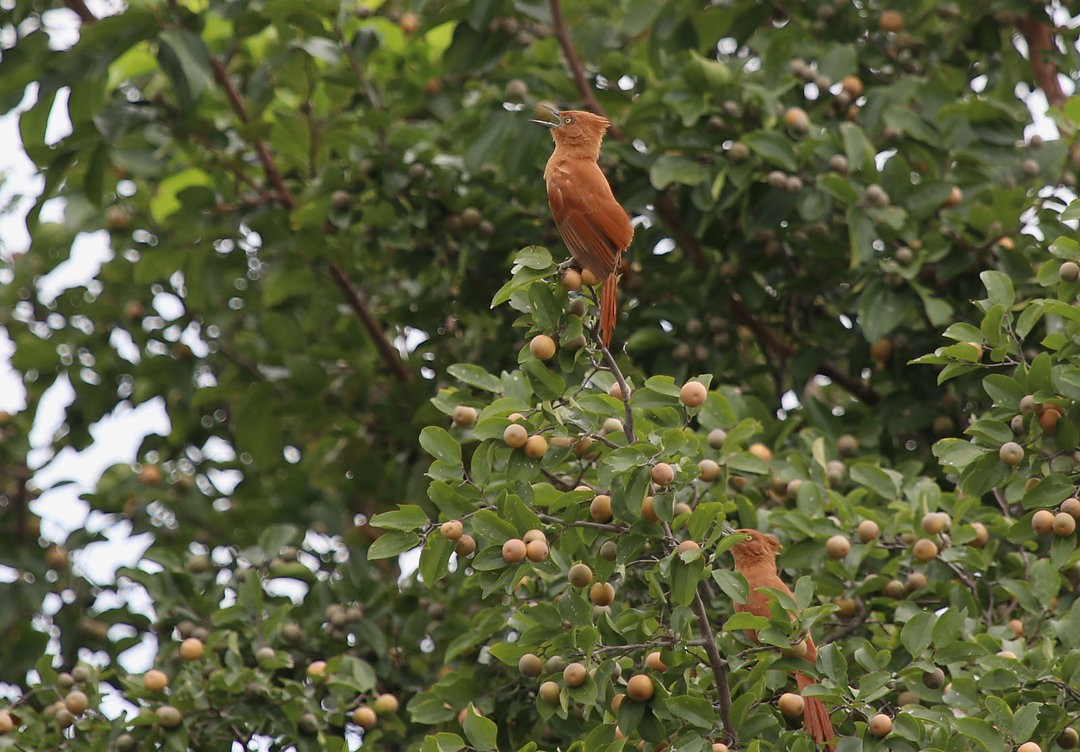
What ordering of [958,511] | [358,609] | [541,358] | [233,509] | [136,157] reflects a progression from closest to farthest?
[541,358] → [958,511] → [358,609] → [136,157] → [233,509]

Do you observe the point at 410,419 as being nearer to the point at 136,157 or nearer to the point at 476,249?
the point at 476,249

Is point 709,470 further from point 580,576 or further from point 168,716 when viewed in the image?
point 168,716

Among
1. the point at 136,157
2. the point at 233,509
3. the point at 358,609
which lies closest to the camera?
the point at 358,609

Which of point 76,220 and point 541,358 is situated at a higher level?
point 541,358

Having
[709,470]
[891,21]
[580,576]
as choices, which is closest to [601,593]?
[580,576]

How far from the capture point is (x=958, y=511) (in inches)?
128

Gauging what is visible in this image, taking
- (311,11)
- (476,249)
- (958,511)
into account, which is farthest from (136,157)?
(958,511)

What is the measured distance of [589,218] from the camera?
281 centimetres

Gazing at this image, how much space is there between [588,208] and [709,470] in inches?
27.7

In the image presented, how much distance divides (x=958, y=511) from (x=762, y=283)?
1308 mm

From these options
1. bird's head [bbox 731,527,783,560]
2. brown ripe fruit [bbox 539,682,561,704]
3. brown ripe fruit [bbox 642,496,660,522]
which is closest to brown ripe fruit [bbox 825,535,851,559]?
bird's head [bbox 731,527,783,560]

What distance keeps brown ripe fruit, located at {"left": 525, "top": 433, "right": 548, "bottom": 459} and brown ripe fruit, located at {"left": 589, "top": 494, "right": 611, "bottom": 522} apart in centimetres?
16

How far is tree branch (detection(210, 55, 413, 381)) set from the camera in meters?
4.45

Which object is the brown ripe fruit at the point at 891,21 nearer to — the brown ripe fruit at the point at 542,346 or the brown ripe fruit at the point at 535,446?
the brown ripe fruit at the point at 542,346
